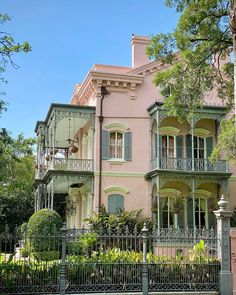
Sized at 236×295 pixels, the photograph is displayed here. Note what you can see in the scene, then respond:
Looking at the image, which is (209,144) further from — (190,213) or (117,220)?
(117,220)

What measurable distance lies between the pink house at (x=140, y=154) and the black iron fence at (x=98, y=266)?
10248 mm

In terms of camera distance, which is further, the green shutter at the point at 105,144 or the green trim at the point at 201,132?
the green trim at the point at 201,132

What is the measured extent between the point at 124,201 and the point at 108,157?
7.75ft

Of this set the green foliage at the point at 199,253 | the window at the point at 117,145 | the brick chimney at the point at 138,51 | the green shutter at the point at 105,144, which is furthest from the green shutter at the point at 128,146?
the green foliage at the point at 199,253

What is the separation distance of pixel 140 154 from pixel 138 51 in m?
6.00

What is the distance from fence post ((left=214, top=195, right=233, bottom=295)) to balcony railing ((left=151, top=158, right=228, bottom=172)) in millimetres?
Result: 10554

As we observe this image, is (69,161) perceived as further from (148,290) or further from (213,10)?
(148,290)

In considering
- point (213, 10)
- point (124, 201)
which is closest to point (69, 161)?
point (124, 201)

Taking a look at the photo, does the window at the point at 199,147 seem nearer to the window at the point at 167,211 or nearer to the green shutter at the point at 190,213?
the green shutter at the point at 190,213

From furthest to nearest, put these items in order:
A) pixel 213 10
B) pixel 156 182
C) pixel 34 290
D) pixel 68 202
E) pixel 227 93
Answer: pixel 68 202 < pixel 156 182 < pixel 227 93 < pixel 213 10 < pixel 34 290

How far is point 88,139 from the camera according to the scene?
25.3m

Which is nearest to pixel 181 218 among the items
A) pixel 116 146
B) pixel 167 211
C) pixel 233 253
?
pixel 167 211

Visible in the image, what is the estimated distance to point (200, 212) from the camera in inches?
977

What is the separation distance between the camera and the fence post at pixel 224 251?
1222 centimetres
